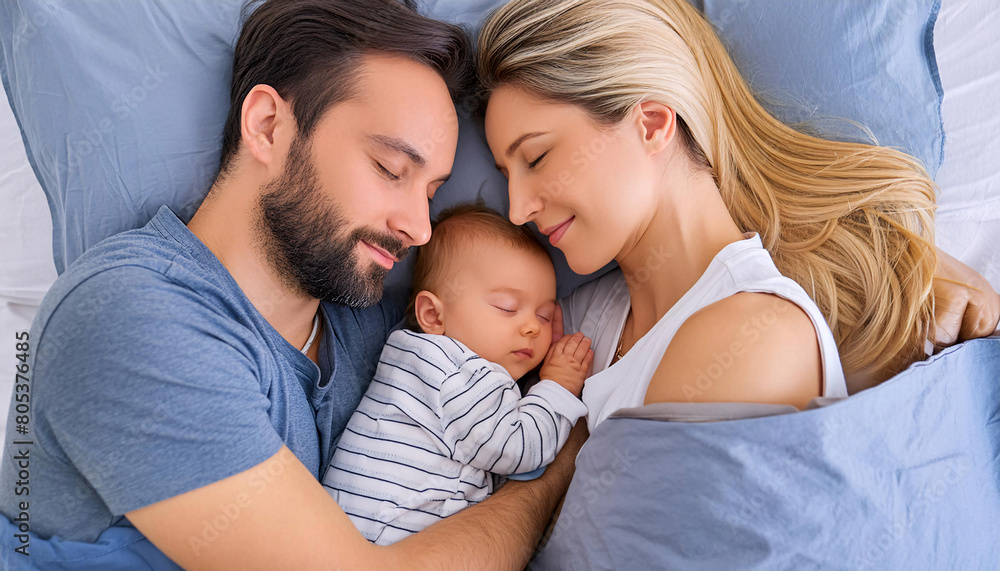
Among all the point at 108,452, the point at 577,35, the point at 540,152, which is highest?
the point at 577,35

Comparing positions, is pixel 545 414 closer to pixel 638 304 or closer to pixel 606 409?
pixel 606 409

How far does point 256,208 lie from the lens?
1548 mm

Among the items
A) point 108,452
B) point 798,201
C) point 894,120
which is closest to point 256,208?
point 108,452

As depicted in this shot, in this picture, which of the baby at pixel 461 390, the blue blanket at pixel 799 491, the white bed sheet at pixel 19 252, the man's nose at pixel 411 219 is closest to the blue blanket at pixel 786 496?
the blue blanket at pixel 799 491

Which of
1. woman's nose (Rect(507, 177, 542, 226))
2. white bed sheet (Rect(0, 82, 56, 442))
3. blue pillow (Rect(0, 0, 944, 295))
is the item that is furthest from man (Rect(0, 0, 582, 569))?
white bed sheet (Rect(0, 82, 56, 442))

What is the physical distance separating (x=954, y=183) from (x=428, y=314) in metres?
A: 1.80

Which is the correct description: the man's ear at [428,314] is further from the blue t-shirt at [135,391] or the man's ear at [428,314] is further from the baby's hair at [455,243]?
the blue t-shirt at [135,391]

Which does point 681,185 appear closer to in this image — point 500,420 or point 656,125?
point 656,125

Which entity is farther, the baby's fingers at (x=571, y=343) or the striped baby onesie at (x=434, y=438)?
the baby's fingers at (x=571, y=343)

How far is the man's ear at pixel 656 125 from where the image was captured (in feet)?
4.95

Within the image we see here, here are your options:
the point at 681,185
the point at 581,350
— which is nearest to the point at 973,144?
the point at 681,185

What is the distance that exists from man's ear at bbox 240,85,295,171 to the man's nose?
32cm

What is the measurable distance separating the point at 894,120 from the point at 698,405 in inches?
46.0

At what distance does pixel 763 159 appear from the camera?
1687 mm
